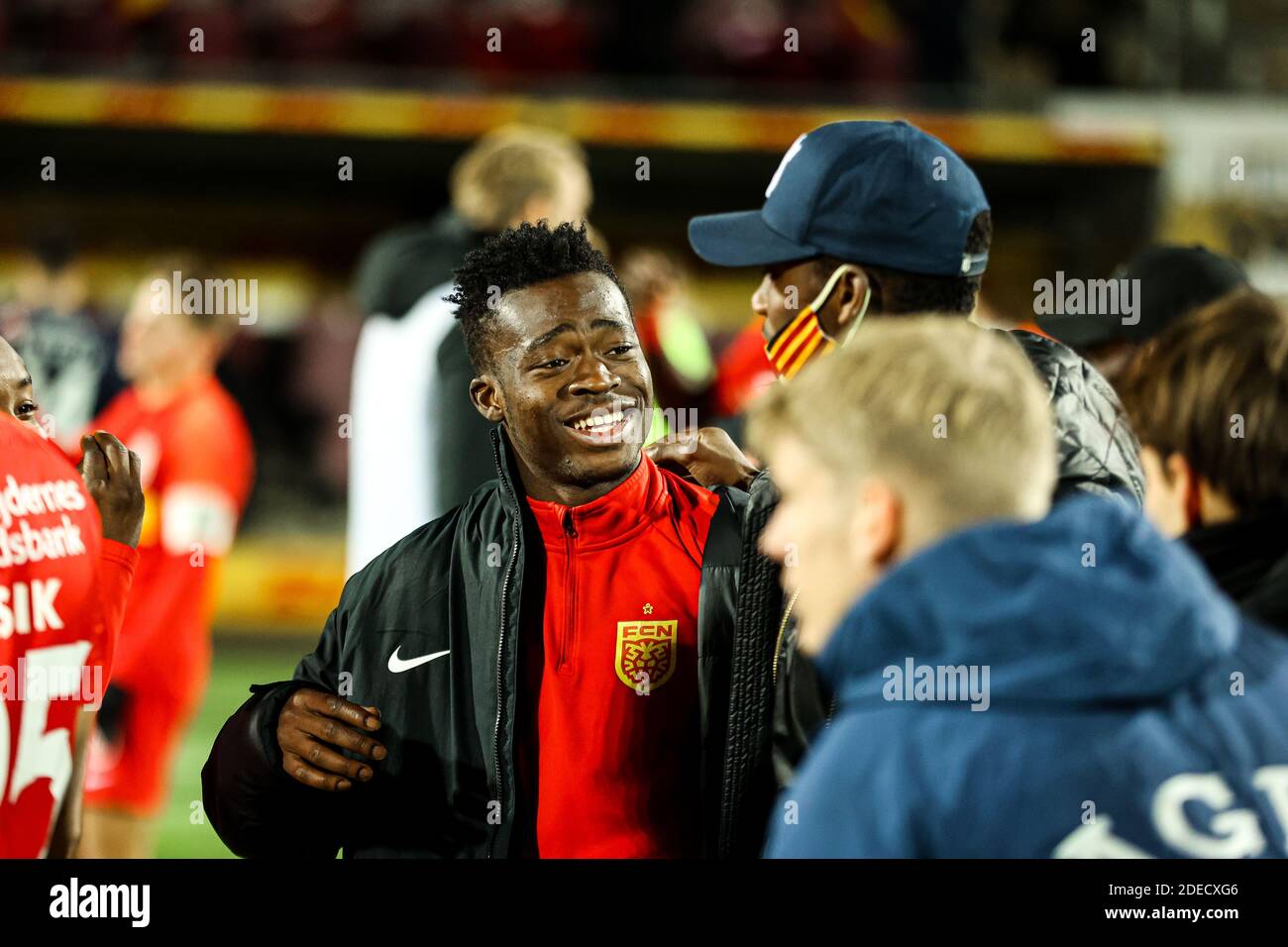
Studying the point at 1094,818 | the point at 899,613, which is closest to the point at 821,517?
the point at 899,613

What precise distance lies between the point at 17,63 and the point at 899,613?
9.58m

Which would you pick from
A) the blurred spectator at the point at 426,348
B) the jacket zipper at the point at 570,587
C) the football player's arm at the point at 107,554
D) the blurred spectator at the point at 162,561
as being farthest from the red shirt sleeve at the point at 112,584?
the blurred spectator at the point at 162,561

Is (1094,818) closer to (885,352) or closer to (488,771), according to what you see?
(885,352)

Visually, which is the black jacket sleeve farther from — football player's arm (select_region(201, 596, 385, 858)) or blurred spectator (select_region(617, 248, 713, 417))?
blurred spectator (select_region(617, 248, 713, 417))

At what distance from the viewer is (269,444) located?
10148 millimetres

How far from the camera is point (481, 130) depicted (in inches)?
388

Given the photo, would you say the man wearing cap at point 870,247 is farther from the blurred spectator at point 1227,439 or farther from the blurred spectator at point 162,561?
the blurred spectator at point 162,561

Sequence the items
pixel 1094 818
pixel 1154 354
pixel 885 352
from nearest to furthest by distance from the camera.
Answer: pixel 1094 818
pixel 885 352
pixel 1154 354

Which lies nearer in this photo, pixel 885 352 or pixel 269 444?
pixel 885 352

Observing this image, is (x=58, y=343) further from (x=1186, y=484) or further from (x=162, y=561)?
(x=1186, y=484)

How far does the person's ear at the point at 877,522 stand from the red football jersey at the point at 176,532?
12.9ft

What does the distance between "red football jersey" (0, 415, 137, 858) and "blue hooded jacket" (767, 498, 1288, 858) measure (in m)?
1.31

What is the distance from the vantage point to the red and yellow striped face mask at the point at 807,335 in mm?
2277

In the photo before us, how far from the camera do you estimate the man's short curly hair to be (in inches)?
91.6
